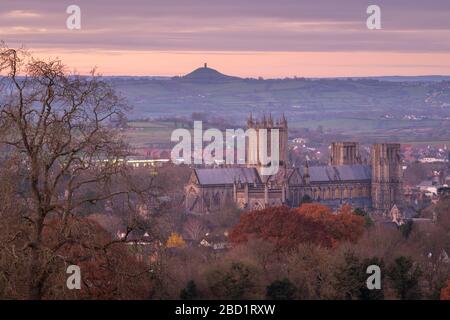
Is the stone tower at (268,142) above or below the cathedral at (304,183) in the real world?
above

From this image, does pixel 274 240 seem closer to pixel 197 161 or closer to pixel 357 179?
pixel 357 179

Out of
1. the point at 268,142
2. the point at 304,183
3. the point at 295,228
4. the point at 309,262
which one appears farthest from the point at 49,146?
the point at 268,142

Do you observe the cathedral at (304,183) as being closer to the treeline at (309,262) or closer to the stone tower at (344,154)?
the stone tower at (344,154)

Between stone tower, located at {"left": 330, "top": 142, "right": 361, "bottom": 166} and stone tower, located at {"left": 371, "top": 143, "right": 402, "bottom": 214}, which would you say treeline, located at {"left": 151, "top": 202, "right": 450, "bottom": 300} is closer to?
stone tower, located at {"left": 371, "top": 143, "right": 402, "bottom": 214}

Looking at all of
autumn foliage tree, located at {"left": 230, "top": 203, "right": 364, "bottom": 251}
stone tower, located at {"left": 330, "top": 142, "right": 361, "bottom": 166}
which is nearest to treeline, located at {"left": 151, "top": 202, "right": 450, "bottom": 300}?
autumn foliage tree, located at {"left": 230, "top": 203, "right": 364, "bottom": 251}

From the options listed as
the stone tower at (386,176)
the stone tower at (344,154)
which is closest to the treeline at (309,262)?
the stone tower at (386,176)
